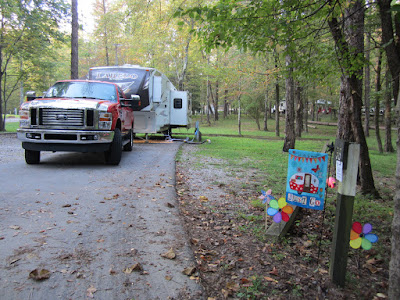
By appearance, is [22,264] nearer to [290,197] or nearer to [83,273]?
[83,273]

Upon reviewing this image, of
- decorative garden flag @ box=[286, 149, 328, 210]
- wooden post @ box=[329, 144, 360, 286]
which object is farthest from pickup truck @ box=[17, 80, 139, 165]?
wooden post @ box=[329, 144, 360, 286]

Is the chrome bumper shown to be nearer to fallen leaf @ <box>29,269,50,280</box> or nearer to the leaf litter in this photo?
the leaf litter

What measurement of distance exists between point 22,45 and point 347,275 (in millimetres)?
19838

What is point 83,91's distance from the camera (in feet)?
27.2

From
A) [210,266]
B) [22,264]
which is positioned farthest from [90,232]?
[210,266]

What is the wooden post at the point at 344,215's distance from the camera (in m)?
2.69

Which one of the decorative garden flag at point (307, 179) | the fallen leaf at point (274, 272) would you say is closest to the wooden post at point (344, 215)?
the fallen leaf at point (274, 272)

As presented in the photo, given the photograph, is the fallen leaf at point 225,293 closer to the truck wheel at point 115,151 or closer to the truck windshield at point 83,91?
the truck wheel at point 115,151

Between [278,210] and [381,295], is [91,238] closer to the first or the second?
[278,210]

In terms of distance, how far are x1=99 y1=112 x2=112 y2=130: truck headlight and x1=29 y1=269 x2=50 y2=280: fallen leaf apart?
4.95 metres

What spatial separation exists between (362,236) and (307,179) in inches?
44.8

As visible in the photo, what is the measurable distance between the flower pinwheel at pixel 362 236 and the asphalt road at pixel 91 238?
154 centimetres

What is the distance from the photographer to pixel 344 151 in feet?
8.93

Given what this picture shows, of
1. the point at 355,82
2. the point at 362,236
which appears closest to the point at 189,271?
the point at 362,236
